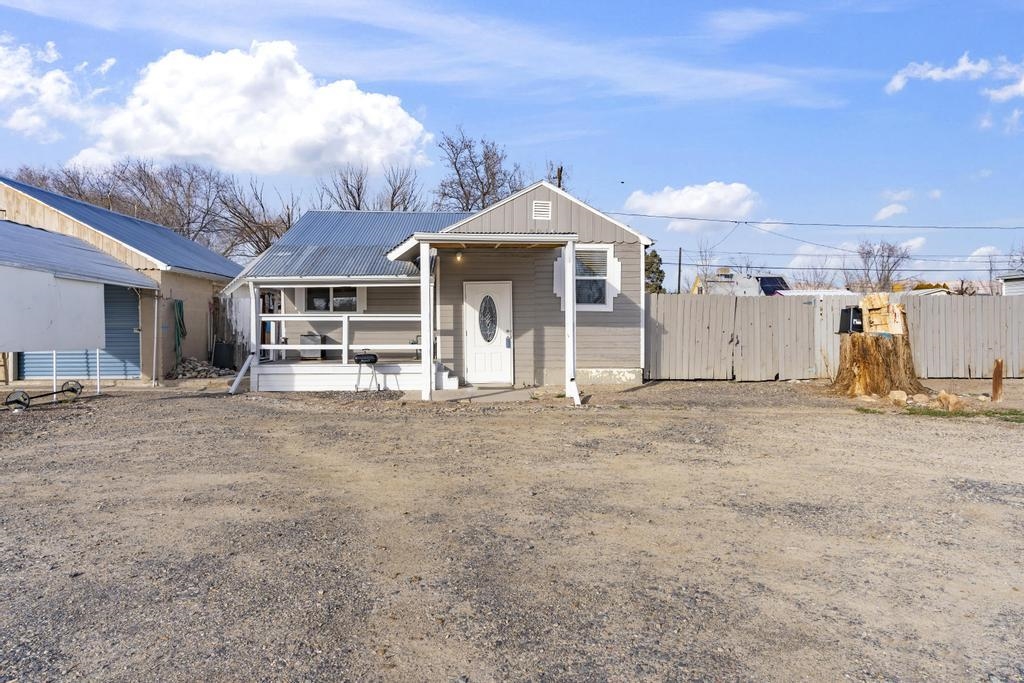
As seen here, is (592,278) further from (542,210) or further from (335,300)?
(335,300)

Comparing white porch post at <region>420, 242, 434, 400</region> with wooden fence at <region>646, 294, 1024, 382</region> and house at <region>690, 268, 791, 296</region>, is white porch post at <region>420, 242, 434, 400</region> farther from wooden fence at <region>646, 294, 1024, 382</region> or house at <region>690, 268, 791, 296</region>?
house at <region>690, 268, 791, 296</region>

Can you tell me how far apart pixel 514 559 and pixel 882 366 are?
10.2 m

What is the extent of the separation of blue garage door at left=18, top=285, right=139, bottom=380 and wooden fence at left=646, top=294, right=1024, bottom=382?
38.6 ft

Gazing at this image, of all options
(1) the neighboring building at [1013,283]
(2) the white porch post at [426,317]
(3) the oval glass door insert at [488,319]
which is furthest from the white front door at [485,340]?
(1) the neighboring building at [1013,283]

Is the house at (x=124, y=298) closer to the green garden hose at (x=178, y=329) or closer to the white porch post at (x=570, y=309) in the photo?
the green garden hose at (x=178, y=329)

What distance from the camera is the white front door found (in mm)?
14539

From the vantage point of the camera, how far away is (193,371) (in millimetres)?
17734

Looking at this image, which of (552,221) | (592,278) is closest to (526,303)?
(592,278)

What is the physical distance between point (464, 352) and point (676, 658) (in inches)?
452

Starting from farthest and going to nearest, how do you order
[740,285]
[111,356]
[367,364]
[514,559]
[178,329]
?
1. [740,285]
2. [178,329]
3. [111,356]
4. [367,364]
5. [514,559]

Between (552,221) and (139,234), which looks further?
(139,234)

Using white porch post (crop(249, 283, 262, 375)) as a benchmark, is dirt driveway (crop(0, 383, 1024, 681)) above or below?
below

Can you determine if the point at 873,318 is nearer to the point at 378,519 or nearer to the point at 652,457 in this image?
the point at 652,457

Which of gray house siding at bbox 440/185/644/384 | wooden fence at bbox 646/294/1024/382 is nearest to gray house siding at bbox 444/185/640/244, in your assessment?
gray house siding at bbox 440/185/644/384
